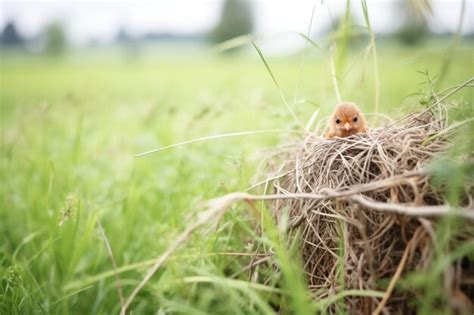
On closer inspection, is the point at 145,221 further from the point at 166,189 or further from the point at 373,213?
the point at 373,213

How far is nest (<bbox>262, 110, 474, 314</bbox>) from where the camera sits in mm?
1190

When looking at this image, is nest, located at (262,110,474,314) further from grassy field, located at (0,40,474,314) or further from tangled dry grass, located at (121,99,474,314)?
grassy field, located at (0,40,474,314)

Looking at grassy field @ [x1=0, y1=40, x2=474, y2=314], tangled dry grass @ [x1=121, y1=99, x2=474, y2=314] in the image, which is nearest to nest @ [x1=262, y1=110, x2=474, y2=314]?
tangled dry grass @ [x1=121, y1=99, x2=474, y2=314]

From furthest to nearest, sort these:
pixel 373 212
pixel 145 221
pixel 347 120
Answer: pixel 145 221 → pixel 347 120 → pixel 373 212

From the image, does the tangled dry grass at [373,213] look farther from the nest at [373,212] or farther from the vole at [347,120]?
the vole at [347,120]

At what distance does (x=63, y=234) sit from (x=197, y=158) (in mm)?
1000

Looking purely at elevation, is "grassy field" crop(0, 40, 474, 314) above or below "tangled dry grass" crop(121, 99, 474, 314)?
below

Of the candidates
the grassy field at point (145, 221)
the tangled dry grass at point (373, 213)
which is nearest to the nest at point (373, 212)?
the tangled dry grass at point (373, 213)

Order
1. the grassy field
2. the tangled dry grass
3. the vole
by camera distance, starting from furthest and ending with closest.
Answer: the vole
the grassy field
the tangled dry grass

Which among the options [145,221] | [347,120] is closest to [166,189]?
[145,221]

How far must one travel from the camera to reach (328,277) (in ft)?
4.75

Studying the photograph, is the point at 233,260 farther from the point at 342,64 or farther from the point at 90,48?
the point at 90,48

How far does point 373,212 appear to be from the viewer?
1.34 metres

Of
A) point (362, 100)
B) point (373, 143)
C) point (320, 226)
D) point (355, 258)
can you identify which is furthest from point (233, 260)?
point (362, 100)
